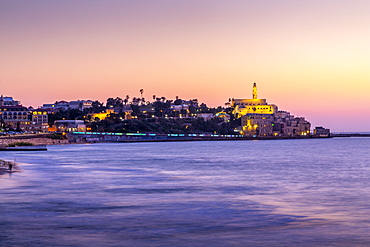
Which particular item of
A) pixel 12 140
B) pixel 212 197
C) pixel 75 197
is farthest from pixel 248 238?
pixel 12 140

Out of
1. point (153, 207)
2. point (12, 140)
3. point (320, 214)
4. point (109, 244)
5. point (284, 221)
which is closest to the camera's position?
point (109, 244)

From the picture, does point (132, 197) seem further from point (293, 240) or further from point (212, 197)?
point (293, 240)

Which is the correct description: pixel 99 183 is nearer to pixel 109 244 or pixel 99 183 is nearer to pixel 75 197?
pixel 75 197

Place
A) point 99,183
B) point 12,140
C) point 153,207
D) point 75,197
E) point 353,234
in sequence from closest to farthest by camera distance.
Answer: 1. point 353,234
2. point 153,207
3. point 75,197
4. point 99,183
5. point 12,140

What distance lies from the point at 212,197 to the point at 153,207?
19.7 ft

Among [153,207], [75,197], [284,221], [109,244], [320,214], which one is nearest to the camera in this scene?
[109,244]

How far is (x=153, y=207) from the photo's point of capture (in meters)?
29.2

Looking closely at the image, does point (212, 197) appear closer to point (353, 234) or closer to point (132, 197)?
point (132, 197)

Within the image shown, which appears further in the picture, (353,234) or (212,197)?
(212,197)

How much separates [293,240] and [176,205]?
10.6m

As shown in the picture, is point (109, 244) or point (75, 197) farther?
point (75, 197)

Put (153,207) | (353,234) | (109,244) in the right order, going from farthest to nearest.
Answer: (153,207) → (353,234) → (109,244)

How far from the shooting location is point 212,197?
34125mm

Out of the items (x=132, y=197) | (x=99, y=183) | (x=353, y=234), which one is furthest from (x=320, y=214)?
(x=99, y=183)
